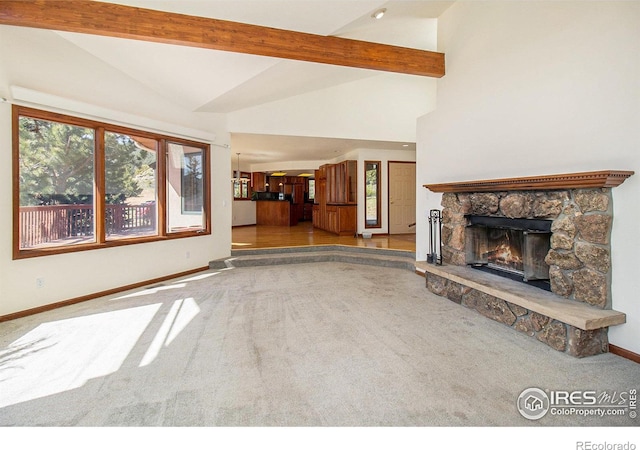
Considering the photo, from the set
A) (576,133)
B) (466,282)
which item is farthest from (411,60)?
(466,282)

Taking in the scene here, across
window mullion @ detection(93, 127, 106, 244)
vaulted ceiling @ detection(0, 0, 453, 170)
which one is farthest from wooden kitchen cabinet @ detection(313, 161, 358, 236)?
window mullion @ detection(93, 127, 106, 244)

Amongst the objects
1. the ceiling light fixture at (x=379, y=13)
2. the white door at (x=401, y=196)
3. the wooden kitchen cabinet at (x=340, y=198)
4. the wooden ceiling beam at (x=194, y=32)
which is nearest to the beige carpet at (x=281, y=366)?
the wooden ceiling beam at (x=194, y=32)

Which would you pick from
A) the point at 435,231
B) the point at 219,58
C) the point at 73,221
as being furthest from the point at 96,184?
the point at 435,231

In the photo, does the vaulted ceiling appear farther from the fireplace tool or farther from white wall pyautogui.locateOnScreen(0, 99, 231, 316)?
the fireplace tool

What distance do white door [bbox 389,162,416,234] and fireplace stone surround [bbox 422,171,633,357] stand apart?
17.1 ft

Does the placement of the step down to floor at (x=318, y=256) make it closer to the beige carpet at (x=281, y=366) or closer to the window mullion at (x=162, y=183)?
the window mullion at (x=162, y=183)

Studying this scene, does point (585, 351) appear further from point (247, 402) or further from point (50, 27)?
point (50, 27)

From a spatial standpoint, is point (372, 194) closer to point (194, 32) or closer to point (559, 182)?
point (559, 182)

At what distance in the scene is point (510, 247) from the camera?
375 centimetres

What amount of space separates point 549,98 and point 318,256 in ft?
15.1

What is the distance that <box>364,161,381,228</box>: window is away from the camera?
8.70 metres

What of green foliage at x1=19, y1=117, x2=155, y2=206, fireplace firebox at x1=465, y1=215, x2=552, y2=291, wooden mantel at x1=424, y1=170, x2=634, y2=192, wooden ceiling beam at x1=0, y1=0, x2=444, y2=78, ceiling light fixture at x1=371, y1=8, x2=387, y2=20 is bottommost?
fireplace firebox at x1=465, y1=215, x2=552, y2=291
